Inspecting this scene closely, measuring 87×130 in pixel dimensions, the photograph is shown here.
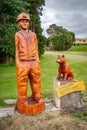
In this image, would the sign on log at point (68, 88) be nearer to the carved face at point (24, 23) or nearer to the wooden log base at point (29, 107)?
the wooden log base at point (29, 107)

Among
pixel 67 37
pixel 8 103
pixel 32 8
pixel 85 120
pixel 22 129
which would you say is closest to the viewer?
pixel 22 129

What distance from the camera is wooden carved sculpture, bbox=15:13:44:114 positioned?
231 inches

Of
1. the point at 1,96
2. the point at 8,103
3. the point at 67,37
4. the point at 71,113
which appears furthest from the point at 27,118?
the point at 67,37

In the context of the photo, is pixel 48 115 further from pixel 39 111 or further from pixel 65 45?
pixel 65 45

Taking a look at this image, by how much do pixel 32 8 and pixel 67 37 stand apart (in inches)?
826

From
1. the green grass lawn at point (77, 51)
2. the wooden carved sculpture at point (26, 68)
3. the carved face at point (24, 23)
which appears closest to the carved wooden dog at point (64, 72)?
the wooden carved sculpture at point (26, 68)

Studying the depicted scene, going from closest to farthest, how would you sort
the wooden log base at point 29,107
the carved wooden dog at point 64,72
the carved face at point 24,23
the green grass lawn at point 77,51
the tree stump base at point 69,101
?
1. the wooden log base at point 29,107
2. the carved face at point 24,23
3. the tree stump base at point 69,101
4. the carved wooden dog at point 64,72
5. the green grass lawn at point 77,51

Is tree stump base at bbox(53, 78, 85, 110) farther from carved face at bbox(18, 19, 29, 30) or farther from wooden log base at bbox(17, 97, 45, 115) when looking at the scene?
carved face at bbox(18, 19, 29, 30)

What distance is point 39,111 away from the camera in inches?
235

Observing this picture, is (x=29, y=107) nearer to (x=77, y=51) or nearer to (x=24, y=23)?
(x=24, y=23)

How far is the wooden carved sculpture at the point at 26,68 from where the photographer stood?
19.3 ft

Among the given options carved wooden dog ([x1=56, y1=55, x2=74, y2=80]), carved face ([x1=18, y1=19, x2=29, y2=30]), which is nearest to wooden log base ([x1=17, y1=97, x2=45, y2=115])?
carved wooden dog ([x1=56, y1=55, x2=74, y2=80])

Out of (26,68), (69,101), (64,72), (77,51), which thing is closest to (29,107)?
(26,68)

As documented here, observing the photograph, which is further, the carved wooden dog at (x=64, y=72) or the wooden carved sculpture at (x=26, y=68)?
the carved wooden dog at (x=64, y=72)
